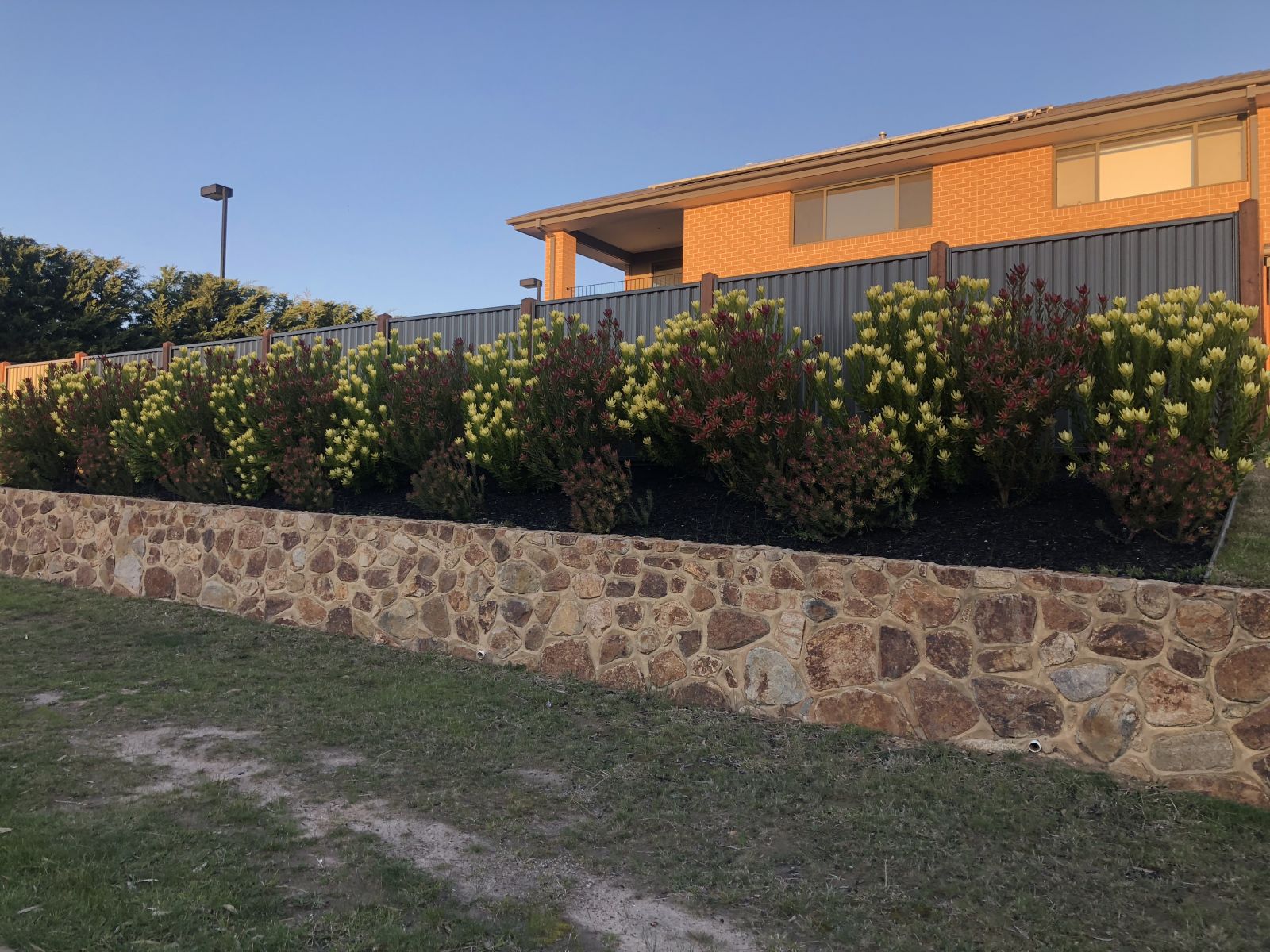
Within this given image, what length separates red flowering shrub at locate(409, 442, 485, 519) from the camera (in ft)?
29.3

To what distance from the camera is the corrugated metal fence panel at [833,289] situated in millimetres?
8609

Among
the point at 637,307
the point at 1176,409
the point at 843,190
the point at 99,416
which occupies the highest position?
the point at 843,190

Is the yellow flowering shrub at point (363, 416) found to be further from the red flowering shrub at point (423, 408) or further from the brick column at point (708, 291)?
the brick column at point (708, 291)

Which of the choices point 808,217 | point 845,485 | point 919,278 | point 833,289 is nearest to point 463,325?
point 833,289

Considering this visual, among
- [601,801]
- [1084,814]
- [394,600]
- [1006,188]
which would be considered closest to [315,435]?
[394,600]

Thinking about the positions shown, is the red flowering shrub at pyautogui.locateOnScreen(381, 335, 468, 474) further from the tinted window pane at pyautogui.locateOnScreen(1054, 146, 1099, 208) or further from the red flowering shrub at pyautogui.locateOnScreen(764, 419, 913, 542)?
the tinted window pane at pyautogui.locateOnScreen(1054, 146, 1099, 208)

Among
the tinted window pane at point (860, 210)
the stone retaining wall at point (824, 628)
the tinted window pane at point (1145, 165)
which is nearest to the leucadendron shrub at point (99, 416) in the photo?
the stone retaining wall at point (824, 628)

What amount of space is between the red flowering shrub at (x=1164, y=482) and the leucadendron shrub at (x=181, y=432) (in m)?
9.65

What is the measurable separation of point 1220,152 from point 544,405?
13296 mm

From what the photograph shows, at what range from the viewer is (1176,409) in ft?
18.7

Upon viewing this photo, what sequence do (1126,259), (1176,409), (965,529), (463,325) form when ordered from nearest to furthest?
(1176,409) < (965,529) < (1126,259) < (463,325)

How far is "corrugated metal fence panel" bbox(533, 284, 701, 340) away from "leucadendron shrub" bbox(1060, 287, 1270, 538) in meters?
4.41

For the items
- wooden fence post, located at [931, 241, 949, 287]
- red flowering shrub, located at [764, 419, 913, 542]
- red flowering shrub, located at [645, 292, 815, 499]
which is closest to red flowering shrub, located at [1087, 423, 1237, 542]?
red flowering shrub, located at [764, 419, 913, 542]

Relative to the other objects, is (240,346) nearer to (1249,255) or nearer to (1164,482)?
(1164,482)
